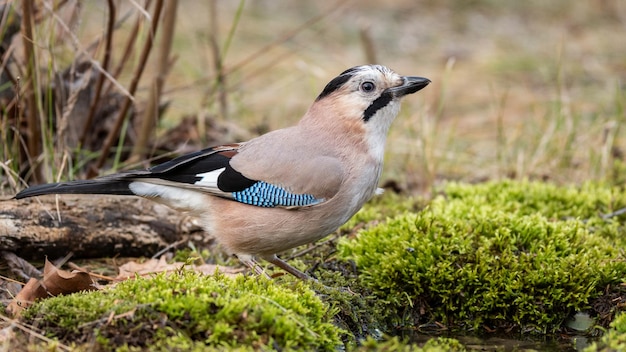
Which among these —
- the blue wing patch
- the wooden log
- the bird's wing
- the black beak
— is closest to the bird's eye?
the black beak

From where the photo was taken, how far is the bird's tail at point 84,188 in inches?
185

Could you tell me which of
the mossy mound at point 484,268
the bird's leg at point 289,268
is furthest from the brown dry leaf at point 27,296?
the mossy mound at point 484,268

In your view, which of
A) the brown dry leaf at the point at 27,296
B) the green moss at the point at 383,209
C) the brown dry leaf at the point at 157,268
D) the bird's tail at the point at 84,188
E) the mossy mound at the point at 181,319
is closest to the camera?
the mossy mound at the point at 181,319

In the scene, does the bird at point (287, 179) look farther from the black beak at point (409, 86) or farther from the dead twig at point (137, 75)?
the dead twig at point (137, 75)

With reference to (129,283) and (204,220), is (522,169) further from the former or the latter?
(129,283)

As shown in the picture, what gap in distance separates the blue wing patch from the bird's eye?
89 centimetres

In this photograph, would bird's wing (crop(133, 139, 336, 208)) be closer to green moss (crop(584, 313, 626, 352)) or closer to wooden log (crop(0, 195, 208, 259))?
wooden log (crop(0, 195, 208, 259))

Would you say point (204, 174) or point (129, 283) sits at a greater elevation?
point (204, 174)

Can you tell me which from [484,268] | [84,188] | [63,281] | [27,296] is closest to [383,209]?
Answer: [484,268]

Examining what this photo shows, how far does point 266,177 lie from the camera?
16.3 ft

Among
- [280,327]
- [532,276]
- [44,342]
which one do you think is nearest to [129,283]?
[44,342]

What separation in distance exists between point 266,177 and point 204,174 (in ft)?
1.34

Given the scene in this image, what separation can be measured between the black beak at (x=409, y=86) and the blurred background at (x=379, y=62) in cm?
182

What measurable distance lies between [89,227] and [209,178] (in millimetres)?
1179
